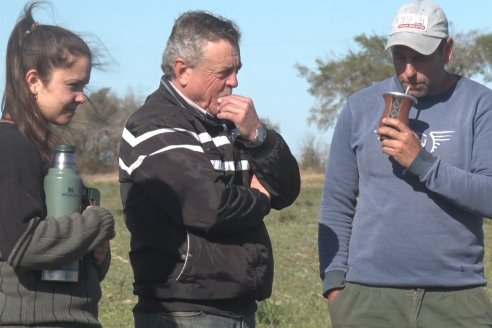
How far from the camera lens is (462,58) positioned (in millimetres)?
55750

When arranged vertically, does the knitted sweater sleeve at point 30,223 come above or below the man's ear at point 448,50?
below

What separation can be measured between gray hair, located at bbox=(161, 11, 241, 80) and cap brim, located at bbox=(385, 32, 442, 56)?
2.00ft

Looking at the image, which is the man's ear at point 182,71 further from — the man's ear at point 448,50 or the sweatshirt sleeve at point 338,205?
the man's ear at point 448,50

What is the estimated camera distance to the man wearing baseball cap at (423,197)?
392 cm

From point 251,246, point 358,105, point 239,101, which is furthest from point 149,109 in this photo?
point 358,105

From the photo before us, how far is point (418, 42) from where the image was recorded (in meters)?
4.01

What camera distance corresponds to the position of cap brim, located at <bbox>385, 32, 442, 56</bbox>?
4004 millimetres

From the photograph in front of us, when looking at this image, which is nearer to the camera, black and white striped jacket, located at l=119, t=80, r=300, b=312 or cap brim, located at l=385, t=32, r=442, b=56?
black and white striped jacket, located at l=119, t=80, r=300, b=312

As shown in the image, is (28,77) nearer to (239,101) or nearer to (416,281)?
(239,101)

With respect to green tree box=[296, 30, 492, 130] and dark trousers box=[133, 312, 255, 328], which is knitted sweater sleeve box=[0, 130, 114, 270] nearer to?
dark trousers box=[133, 312, 255, 328]

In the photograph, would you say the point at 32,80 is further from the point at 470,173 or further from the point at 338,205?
the point at 470,173

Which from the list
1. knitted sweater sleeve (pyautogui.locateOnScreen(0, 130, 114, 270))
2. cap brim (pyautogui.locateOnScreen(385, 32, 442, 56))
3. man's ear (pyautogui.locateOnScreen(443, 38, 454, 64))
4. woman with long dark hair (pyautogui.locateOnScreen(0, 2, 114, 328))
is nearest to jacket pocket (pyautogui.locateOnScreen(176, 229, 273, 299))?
woman with long dark hair (pyautogui.locateOnScreen(0, 2, 114, 328))

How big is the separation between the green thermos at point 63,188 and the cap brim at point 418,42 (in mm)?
1339

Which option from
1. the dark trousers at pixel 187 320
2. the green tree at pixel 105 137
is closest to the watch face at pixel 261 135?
the dark trousers at pixel 187 320
